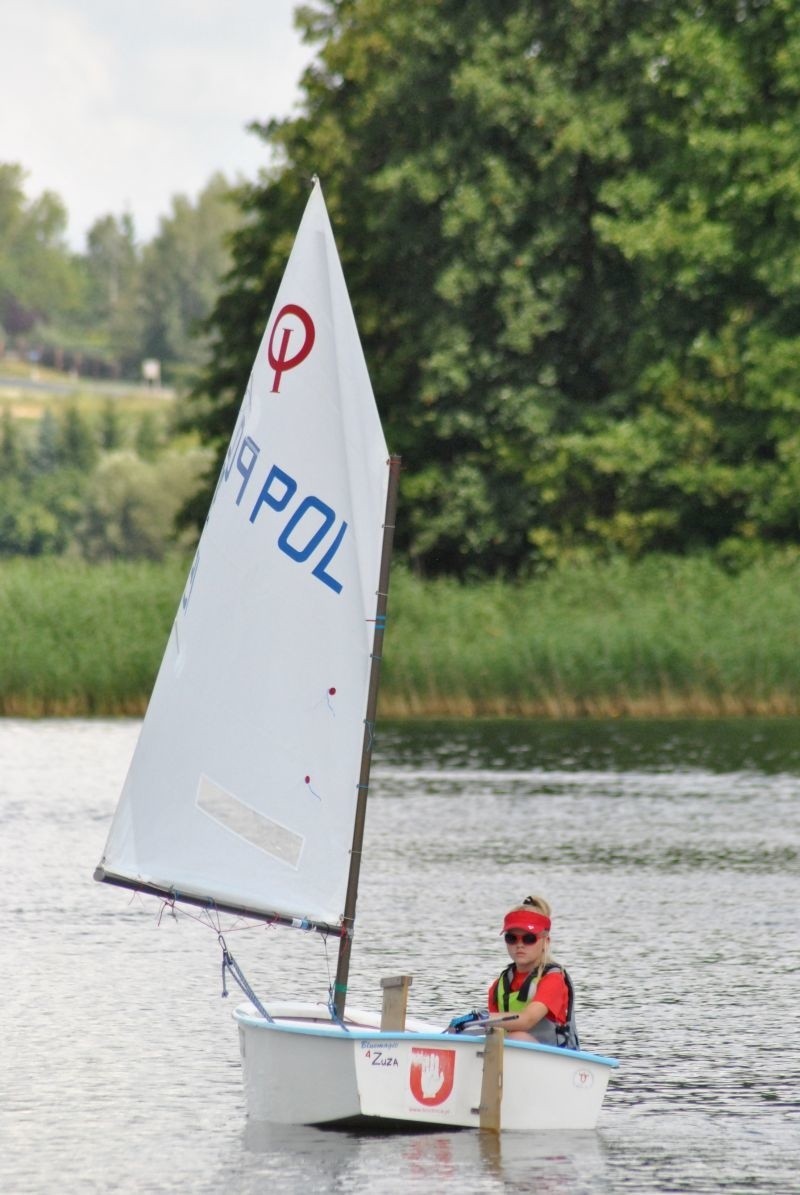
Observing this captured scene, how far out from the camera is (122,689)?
38.8 metres

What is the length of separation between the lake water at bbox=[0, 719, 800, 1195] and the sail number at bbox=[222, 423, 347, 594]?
2.85 metres

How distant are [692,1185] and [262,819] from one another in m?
2.86

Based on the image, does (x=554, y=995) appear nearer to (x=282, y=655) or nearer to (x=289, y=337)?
(x=282, y=655)

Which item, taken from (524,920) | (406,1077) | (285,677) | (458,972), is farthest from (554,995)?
(458,972)

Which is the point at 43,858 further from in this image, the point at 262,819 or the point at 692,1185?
the point at 692,1185

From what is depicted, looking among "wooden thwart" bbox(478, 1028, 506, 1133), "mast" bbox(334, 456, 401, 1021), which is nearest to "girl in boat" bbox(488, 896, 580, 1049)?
"wooden thwart" bbox(478, 1028, 506, 1133)

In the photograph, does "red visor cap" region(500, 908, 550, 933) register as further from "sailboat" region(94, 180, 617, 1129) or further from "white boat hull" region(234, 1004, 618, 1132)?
"sailboat" region(94, 180, 617, 1129)

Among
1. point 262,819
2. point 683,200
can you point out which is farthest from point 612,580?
point 262,819

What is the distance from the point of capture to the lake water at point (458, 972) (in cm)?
1142

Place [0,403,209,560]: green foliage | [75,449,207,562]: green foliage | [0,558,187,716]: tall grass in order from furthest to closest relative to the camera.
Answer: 1. [0,403,209,560]: green foliage
2. [75,449,207,562]: green foliage
3. [0,558,187,716]: tall grass

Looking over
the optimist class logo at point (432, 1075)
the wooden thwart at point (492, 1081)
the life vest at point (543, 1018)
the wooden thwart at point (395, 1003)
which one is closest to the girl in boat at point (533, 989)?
the life vest at point (543, 1018)

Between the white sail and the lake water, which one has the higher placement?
the white sail

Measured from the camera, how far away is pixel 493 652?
38750mm

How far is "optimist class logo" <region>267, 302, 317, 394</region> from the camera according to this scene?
490 inches
